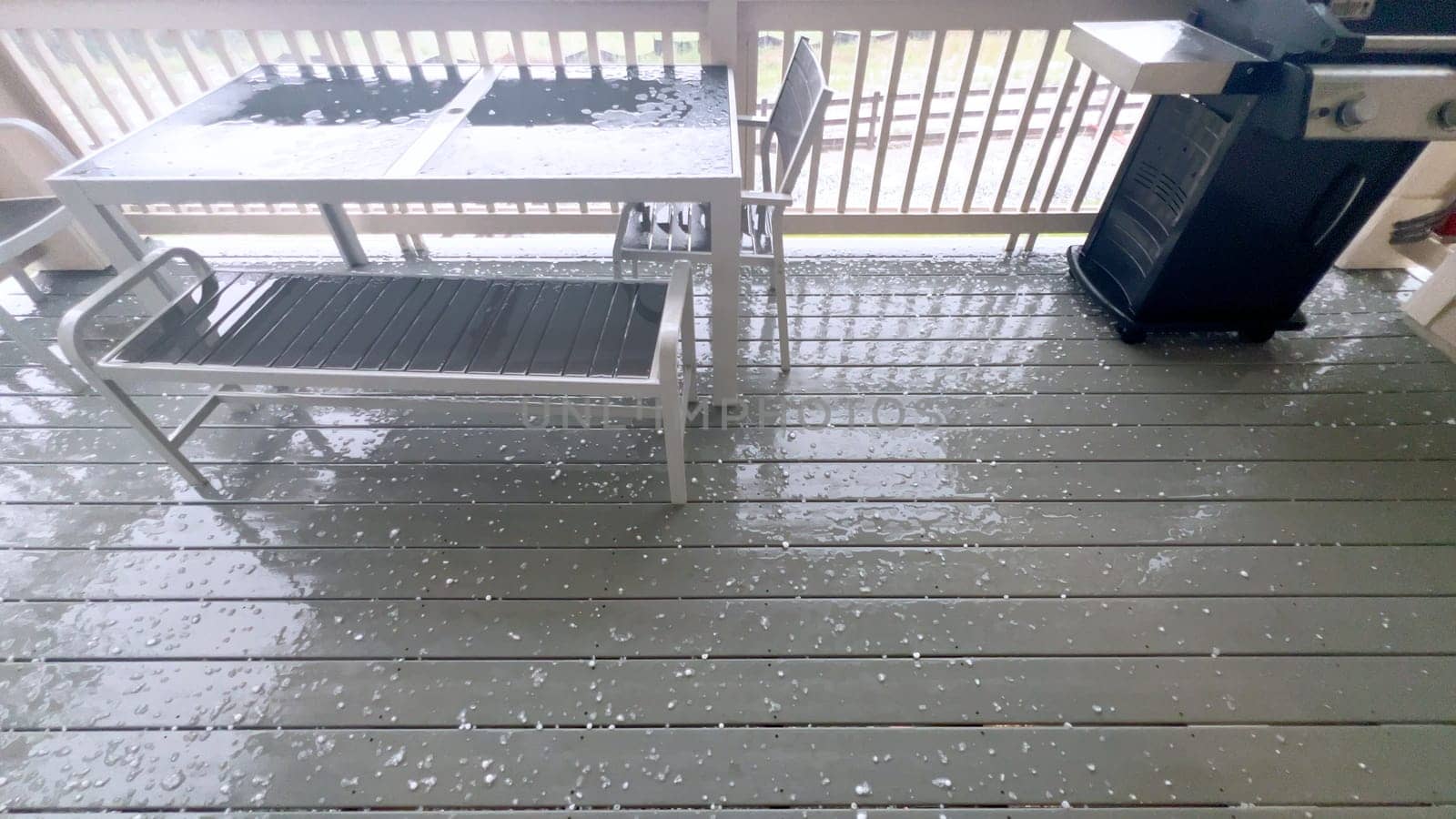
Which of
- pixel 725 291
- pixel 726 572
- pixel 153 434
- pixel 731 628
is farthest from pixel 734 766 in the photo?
pixel 153 434

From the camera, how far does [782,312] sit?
2016mm

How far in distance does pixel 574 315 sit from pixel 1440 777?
2.01 metres

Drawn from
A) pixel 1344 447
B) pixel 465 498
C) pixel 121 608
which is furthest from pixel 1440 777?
pixel 121 608

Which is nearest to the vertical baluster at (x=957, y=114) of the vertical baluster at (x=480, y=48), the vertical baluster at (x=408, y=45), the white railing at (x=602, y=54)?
the white railing at (x=602, y=54)

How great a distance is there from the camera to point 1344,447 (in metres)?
1.82

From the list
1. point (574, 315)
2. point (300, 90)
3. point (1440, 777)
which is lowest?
point (1440, 777)

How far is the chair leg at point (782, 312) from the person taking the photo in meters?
1.95

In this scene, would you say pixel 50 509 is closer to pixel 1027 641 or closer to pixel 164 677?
pixel 164 677

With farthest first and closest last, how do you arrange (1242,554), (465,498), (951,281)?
(951,281) < (465,498) < (1242,554)

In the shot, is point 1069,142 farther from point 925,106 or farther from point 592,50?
point 592,50

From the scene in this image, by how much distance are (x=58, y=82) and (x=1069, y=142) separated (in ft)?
11.6

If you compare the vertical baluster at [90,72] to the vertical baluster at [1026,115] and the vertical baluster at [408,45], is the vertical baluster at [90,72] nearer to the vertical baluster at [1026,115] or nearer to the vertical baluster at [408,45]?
the vertical baluster at [408,45]

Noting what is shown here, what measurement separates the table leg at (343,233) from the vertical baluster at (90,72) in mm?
759

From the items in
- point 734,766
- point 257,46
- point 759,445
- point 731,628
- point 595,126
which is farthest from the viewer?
point 257,46
